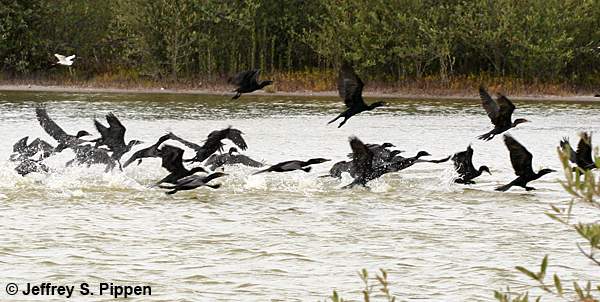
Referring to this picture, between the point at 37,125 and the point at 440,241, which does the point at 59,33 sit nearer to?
the point at 37,125

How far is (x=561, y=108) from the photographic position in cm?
4344

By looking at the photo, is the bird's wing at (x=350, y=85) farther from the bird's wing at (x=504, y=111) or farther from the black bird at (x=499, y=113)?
the bird's wing at (x=504, y=111)

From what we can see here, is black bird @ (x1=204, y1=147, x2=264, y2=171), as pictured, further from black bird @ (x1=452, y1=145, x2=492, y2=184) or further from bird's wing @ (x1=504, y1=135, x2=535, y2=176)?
bird's wing @ (x1=504, y1=135, x2=535, y2=176)

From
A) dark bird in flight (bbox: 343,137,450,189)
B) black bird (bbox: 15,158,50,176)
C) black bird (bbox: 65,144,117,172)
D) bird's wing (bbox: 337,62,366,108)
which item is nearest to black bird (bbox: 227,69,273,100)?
bird's wing (bbox: 337,62,366,108)

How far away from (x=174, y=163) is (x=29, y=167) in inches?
120

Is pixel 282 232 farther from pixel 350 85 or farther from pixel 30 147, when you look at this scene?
pixel 30 147

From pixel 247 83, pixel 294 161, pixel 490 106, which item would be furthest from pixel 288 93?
pixel 294 161

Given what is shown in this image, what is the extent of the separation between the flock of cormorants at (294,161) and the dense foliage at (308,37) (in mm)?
33016

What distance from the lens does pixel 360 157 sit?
17266 mm

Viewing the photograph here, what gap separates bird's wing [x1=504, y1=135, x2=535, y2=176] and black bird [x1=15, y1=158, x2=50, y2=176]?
23.3 feet

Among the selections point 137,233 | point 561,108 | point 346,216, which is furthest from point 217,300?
point 561,108

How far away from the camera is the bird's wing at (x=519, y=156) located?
16167 millimetres

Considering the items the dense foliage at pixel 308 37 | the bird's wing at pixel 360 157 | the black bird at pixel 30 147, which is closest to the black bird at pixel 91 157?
the black bird at pixel 30 147

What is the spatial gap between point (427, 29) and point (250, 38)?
939 centimetres
